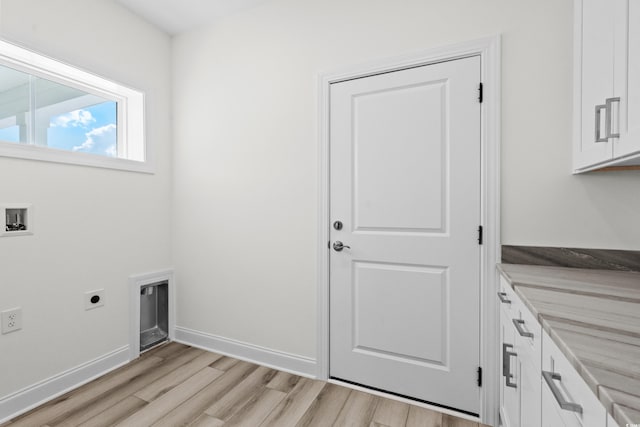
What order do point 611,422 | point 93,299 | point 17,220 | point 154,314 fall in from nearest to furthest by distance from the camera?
point 611,422 → point 17,220 → point 93,299 → point 154,314

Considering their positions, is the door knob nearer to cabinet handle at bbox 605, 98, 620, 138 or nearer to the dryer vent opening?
cabinet handle at bbox 605, 98, 620, 138

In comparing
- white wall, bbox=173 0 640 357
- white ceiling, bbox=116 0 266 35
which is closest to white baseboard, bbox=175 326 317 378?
white wall, bbox=173 0 640 357

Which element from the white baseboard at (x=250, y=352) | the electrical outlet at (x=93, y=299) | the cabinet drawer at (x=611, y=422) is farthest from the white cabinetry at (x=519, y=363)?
the electrical outlet at (x=93, y=299)

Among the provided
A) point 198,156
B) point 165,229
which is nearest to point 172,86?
point 198,156

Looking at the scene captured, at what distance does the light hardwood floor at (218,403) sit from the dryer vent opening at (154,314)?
1.14 feet

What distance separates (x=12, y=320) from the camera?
1.74 metres

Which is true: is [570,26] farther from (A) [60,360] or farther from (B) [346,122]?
(A) [60,360]

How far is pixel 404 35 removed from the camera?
1845mm

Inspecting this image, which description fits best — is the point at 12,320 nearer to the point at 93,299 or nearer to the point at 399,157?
the point at 93,299

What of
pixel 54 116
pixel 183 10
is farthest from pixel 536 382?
pixel 183 10

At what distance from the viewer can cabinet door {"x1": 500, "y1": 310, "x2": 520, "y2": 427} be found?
1225 mm

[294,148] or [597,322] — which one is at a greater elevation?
[294,148]

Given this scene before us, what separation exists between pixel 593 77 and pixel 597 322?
103 cm

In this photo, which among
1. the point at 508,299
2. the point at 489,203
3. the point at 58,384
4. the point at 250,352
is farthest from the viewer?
the point at 250,352
